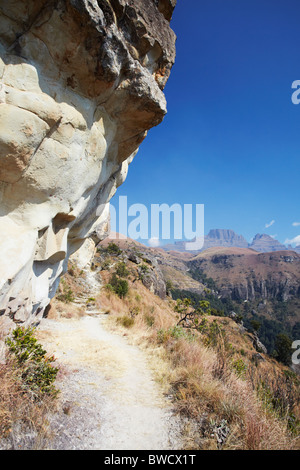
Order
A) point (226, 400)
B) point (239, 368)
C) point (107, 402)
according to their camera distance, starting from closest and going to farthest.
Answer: point (226, 400) → point (107, 402) → point (239, 368)

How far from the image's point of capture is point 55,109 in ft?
17.4

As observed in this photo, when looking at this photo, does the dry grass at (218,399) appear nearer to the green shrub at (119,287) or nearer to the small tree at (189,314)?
the small tree at (189,314)

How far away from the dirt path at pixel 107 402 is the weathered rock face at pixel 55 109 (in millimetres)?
1982

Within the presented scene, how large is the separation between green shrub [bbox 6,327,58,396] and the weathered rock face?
1.07 m

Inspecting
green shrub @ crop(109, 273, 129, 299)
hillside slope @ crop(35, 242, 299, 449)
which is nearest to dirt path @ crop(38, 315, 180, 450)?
hillside slope @ crop(35, 242, 299, 449)

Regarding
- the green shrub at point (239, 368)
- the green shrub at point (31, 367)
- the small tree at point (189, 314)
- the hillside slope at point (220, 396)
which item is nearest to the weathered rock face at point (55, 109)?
the green shrub at point (31, 367)

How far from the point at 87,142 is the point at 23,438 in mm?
6203

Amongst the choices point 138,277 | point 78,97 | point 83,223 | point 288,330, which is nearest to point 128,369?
point 83,223

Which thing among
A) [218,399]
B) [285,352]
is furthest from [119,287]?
[285,352]

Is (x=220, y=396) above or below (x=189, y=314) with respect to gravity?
above

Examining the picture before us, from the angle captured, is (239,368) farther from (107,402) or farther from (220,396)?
(107,402)

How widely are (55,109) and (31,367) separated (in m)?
5.39
